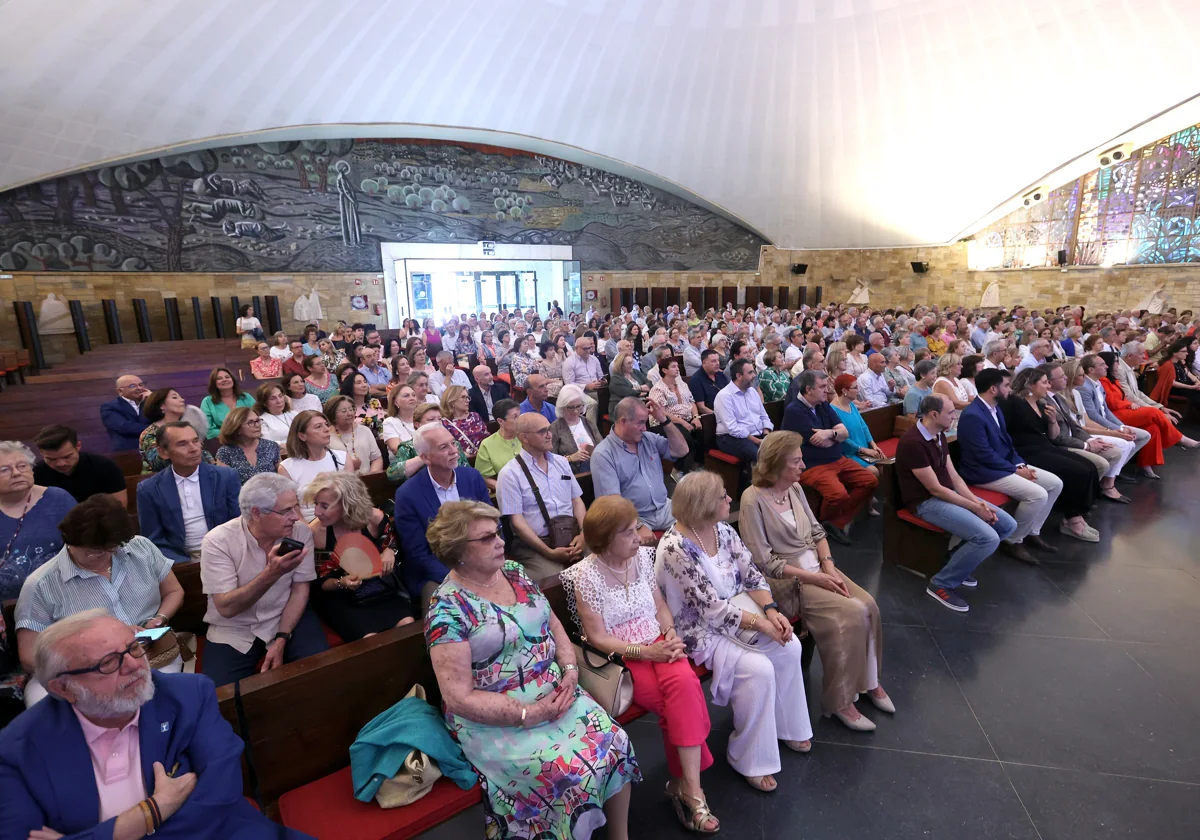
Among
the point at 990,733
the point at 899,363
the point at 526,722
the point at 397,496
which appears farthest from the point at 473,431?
the point at 899,363

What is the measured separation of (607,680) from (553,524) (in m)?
1.08

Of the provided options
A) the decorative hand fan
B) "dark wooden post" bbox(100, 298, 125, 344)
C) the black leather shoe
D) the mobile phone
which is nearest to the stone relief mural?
"dark wooden post" bbox(100, 298, 125, 344)

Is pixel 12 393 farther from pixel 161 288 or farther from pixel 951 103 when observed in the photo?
pixel 951 103

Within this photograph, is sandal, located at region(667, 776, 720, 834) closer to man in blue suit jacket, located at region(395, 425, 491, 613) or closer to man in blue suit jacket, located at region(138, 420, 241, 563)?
man in blue suit jacket, located at region(395, 425, 491, 613)

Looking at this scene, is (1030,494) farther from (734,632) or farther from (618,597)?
(618,597)

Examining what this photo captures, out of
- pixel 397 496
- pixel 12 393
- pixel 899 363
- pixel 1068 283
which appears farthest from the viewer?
pixel 1068 283

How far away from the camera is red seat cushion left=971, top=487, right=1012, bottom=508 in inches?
152

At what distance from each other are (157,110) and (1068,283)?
23391 mm

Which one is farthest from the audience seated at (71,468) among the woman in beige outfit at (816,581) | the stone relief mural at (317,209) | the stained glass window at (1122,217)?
the stained glass window at (1122,217)

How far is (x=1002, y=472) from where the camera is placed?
3973 millimetres

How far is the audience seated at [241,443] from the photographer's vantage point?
128 inches

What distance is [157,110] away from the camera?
38.4 ft

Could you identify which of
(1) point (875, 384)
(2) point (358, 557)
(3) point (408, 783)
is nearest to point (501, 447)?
Answer: (2) point (358, 557)

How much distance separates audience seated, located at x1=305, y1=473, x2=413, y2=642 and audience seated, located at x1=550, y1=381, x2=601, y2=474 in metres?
1.58
